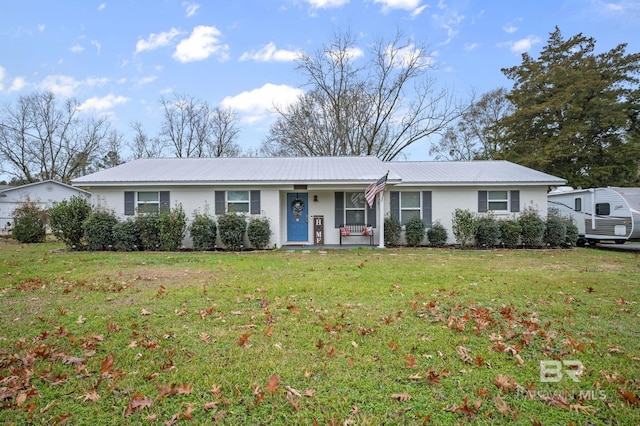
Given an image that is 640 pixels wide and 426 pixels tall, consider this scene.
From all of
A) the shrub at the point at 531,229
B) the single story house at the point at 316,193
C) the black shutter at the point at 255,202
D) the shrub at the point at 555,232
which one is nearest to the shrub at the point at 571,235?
the shrub at the point at 555,232

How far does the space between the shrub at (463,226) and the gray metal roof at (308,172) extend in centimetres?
141

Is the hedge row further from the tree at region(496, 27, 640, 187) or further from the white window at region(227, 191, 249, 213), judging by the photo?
the tree at region(496, 27, 640, 187)

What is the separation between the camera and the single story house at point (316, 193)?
1290 cm

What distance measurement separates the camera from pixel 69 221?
12344 mm

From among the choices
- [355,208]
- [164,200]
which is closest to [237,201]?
[164,200]

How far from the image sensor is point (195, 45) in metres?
17.2

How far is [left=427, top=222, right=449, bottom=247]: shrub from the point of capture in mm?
13492

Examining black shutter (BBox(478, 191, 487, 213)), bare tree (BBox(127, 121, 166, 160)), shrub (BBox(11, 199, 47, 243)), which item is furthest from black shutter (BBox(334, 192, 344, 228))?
bare tree (BBox(127, 121, 166, 160))

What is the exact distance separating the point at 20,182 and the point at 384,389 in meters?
47.8

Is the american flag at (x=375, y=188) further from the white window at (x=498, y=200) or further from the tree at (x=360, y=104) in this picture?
the tree at (x=360, y=104)

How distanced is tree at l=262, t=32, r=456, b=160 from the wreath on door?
14.8m

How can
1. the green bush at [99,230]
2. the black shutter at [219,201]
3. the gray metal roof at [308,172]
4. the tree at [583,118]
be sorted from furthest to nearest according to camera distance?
1. the tree at [583,118]
2. the black shutter at [219,201]
3. the gray metal roof at [308,172]
4. the green bush at [99,230]

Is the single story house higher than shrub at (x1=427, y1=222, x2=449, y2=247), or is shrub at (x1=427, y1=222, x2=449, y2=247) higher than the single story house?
the single story house

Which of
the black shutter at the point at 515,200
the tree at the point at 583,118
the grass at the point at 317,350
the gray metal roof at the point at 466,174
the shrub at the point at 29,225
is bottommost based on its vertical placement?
the grass at the point at 317,350
